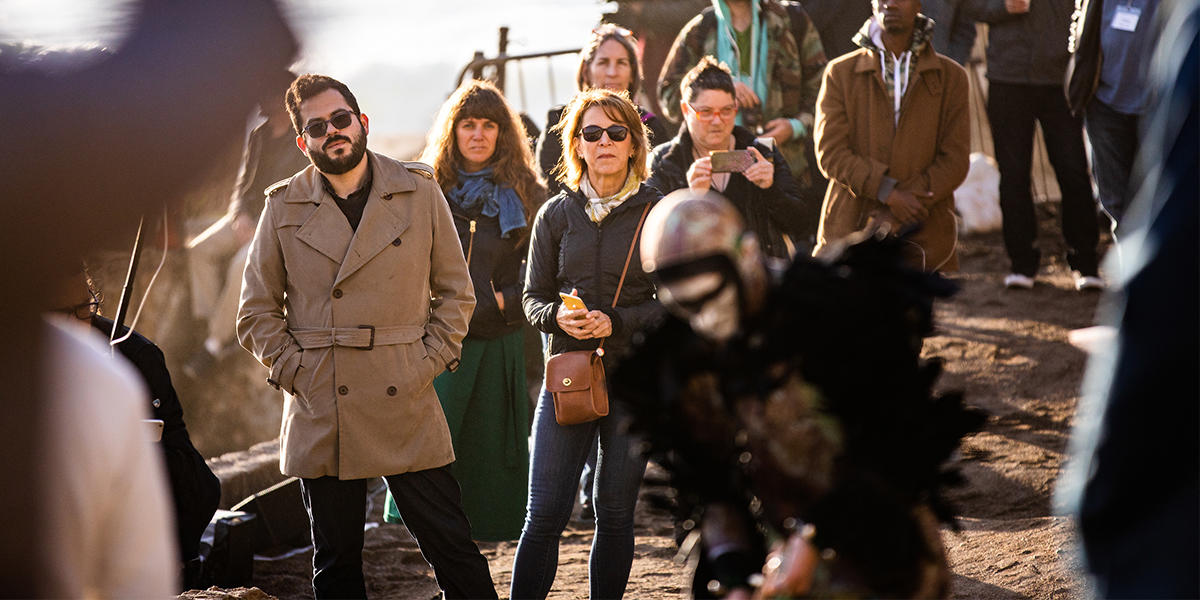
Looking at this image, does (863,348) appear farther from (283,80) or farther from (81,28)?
(81,28)

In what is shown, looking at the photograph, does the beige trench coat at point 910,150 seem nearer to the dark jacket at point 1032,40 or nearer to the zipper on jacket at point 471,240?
the zipper on jacket at point 471,240

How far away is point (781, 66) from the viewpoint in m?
6.97

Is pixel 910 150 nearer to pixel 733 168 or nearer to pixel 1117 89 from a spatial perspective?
pixel 733 168

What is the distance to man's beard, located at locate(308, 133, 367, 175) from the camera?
171 inches

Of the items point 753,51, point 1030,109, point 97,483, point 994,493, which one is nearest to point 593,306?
point 753,51

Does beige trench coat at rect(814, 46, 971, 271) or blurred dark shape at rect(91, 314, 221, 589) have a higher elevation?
beige trench coat at rect(814, 46, 971, 271)

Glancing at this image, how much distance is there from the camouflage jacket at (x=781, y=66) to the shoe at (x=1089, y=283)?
2587mm

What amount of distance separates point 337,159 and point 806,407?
111 inches

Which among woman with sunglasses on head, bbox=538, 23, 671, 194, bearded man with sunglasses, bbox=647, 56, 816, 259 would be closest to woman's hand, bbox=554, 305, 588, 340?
bearded man with sunglasses, bbox=647, 56, 816, 259

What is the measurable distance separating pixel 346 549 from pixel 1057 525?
3453 mm

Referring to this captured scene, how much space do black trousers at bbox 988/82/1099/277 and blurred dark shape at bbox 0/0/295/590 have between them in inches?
293

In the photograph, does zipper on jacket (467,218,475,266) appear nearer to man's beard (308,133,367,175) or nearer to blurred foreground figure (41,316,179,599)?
man's beard (308,133,367,175)

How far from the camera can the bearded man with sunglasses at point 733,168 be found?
17.5 ft

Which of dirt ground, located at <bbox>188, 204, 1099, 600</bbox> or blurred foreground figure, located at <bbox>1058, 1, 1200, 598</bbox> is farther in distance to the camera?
dirt ground, located at <bbox>188, 204, 1099, 600</bbox>
